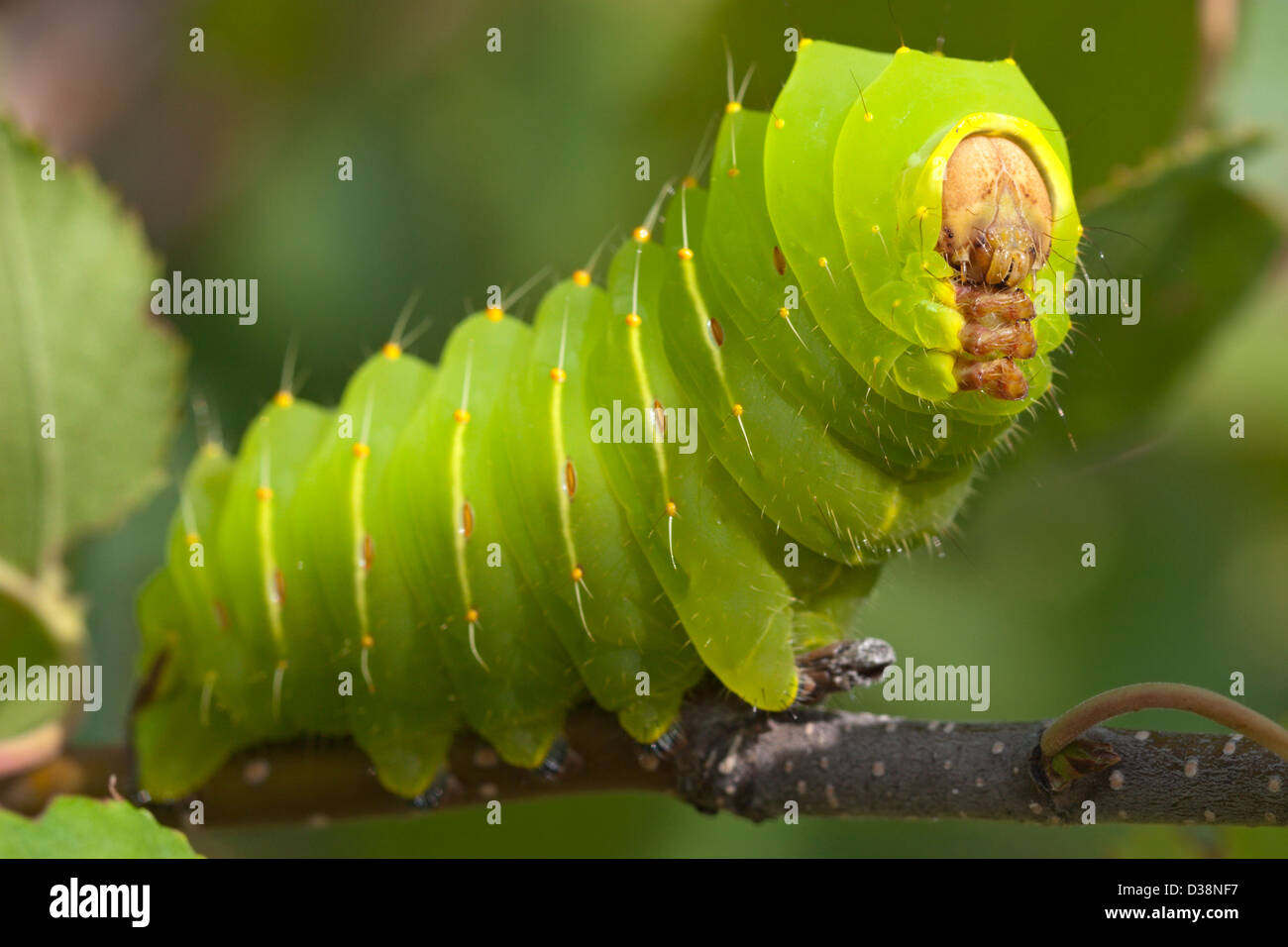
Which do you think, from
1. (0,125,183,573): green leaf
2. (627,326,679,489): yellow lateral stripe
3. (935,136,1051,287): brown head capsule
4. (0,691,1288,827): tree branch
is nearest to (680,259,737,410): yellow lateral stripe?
(627,326,679,489): yellow lateral stripe

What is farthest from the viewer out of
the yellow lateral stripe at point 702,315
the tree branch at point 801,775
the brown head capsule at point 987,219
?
the yellow lateral stripe at point 702,315

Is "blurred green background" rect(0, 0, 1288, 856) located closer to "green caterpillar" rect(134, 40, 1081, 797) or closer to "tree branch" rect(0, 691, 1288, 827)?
"tree branch" rect(0, 691, 1288, 827)

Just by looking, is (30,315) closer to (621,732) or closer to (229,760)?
(229,760)

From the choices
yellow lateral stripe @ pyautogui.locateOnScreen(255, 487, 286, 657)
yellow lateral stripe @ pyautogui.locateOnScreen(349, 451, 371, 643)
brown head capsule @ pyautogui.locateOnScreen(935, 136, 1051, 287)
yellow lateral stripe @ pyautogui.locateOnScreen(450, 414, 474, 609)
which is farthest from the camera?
yellow lateral stripe @ pyautogui.locateOnScreen(255, 487, 286, 657)


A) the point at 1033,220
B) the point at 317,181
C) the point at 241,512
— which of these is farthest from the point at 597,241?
the point at 1033,220

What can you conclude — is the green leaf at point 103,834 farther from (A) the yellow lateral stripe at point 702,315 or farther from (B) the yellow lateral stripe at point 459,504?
(A) the yellow lateral stripe at point 702,315

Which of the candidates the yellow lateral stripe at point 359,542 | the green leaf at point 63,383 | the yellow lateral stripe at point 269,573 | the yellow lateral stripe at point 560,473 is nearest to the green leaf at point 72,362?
the green leaf at point 63,383

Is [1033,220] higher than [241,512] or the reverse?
higher
